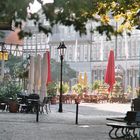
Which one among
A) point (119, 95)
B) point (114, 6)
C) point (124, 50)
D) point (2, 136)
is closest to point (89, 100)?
point (119, 95)

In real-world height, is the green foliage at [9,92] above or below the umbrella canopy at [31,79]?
below

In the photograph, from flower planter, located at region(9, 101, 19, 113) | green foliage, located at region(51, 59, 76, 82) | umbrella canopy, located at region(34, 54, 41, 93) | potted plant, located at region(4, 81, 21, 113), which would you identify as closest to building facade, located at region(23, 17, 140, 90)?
green foliage, located at region(51, 59, 76, 82)

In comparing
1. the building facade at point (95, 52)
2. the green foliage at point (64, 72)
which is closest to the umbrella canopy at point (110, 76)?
the building facade at point (95, 52)

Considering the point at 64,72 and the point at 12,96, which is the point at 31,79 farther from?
the point at 64,72

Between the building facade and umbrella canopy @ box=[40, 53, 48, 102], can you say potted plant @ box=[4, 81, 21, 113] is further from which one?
the building facade

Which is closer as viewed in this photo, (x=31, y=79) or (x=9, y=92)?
(x=9, y=92)

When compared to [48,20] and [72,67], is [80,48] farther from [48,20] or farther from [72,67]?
[48,20]

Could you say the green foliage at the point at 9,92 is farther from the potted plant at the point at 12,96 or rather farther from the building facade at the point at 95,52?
the building facade at the point at 95,52

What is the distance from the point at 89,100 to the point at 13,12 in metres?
36.0

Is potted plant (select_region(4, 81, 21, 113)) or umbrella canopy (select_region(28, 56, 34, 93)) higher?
umbrella canopy (select_region(28, 56, 34, 93))

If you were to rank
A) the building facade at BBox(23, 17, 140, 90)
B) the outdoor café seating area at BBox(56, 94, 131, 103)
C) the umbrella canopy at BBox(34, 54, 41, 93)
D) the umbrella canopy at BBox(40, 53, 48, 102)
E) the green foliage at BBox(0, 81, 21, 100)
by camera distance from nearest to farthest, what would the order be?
the green foliage at BBox(0, 81, 21, 100), the umbrella canopy at BBox(40, 53, 48, 102), the umbrella canopy at BBox(34, 54, 41, 93), the outdoor café seating area at BBox(56, 94, 131, 103), the building facade at BBox(23, 17, 140, 90)

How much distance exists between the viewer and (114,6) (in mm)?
15234

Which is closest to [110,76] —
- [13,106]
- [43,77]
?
[43,77]

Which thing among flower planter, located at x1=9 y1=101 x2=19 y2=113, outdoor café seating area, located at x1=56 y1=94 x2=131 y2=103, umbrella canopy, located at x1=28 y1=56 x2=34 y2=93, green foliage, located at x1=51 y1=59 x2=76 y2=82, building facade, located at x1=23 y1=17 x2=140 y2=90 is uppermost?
building facade, located at x1=23 y1=17 x2=140 y2=90
